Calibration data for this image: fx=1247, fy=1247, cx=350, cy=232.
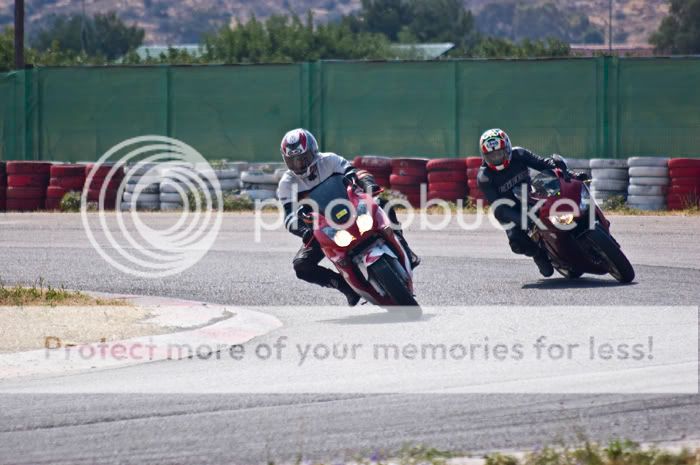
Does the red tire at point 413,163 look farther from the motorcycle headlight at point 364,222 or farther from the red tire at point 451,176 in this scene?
the motorcycle headlight at point 364,222

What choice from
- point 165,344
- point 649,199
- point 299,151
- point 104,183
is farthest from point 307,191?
point 104,183

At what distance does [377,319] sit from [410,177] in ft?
41.0

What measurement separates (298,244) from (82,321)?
761 centimetres

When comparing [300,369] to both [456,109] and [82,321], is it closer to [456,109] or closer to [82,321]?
[82,321]

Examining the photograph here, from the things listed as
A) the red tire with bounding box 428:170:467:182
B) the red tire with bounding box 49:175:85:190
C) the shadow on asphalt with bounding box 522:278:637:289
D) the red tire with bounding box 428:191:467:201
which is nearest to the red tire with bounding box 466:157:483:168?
the red tire with bounding box 428:170:467:182

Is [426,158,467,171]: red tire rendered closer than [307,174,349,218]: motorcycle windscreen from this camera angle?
No

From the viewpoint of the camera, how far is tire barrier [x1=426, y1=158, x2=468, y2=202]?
22.4 m

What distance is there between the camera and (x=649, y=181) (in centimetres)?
2134

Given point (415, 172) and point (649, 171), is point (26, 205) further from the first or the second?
point (649, 171)

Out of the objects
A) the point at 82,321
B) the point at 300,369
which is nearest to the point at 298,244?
the point at 82,321

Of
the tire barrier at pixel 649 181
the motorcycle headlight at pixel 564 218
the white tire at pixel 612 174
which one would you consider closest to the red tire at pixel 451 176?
the white tire at pixel 612 174

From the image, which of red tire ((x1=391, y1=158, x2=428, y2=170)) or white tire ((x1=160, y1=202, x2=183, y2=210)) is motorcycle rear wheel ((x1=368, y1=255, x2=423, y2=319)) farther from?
white tire ((x1=160, y1=202, x2=183, y2=210))

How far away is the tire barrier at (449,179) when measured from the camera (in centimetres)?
2238

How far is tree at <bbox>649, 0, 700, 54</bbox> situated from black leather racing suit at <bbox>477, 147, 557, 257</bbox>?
76270mm
